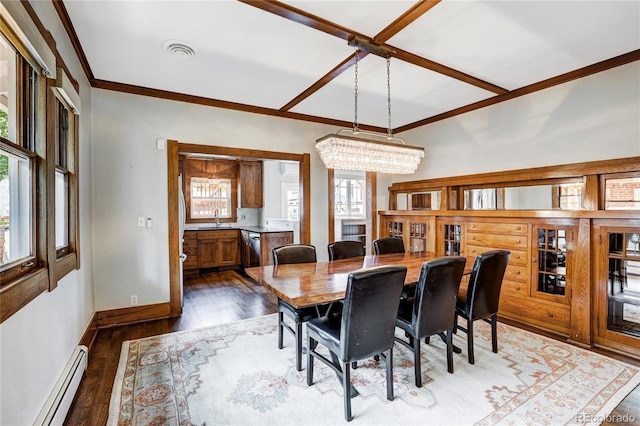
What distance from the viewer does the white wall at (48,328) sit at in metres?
1.35

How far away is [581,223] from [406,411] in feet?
7.84

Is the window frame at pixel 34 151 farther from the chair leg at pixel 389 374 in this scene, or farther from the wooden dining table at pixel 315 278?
the chair leg at pixel 389 374

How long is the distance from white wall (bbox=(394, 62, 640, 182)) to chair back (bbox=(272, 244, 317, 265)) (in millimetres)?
2465

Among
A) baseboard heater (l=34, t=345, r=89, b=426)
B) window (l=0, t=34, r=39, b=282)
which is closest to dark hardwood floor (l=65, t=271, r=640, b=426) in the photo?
baseboard heater (l=34, t=345, r=89, b=426)

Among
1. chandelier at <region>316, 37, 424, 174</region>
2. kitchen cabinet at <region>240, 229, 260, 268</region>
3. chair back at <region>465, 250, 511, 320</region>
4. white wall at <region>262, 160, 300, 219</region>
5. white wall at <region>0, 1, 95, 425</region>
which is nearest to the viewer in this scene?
white wall at <region>0, 1, 95, 425</region>

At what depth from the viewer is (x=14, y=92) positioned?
1.61m

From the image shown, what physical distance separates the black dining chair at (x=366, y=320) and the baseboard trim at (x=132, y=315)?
95.2 inches

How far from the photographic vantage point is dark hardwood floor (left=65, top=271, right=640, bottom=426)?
76.8 inches

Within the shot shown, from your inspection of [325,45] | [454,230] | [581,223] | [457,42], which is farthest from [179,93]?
[581,223]

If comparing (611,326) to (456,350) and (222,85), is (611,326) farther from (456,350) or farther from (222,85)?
(222,85)

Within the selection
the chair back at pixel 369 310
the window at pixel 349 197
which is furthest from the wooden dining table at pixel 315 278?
the window at pixel 349 197

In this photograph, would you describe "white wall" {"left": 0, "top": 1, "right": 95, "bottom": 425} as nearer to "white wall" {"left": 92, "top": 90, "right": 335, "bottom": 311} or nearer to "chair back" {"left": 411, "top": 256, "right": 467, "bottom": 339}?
"white wall" {"left": 92, "top": 90, "right": 335, "bottom": 311}

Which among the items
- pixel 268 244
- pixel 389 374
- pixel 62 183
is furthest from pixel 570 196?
pixel 62 183

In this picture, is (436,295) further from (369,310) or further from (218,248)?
(218,248)
